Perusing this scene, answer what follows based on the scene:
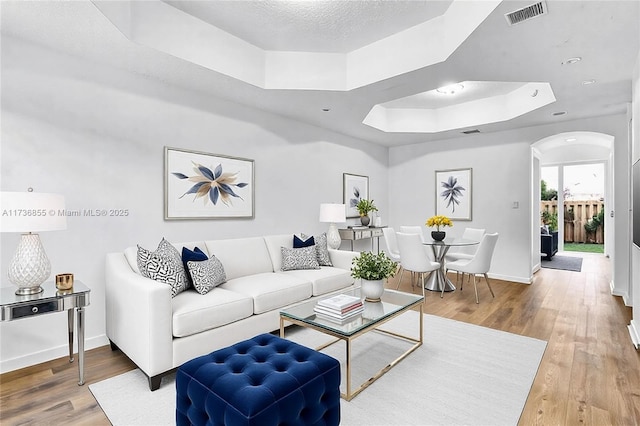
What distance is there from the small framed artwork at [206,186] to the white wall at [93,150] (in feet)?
0.29

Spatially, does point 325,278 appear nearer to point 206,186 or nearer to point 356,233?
point 206,186

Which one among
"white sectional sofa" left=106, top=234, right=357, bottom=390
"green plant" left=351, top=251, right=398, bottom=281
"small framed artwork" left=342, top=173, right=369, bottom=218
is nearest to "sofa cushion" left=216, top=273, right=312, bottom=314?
"white sectional sofa" left=106, top=234, right=357, bottom=390

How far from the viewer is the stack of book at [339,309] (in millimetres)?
2361

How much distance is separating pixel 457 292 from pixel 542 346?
1.86m

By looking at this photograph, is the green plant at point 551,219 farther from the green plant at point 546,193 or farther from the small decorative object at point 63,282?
the small decorative object at point 63,282

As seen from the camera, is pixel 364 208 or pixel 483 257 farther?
pixel 364 208

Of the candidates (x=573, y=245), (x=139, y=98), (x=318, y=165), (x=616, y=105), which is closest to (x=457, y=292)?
(x=318, y=165)

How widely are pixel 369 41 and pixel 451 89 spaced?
1969mm

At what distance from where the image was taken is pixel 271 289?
3025 mm

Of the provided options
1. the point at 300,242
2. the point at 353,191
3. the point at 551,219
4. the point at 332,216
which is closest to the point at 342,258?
the point at 300,242

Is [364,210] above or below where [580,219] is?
above

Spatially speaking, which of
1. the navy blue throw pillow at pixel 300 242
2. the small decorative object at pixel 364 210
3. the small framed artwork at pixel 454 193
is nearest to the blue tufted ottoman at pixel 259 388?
the navy blue throw pillow at pixel 300 242

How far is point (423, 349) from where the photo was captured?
2.85m

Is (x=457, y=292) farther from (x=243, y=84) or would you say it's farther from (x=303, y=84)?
(x=243, y=84)
